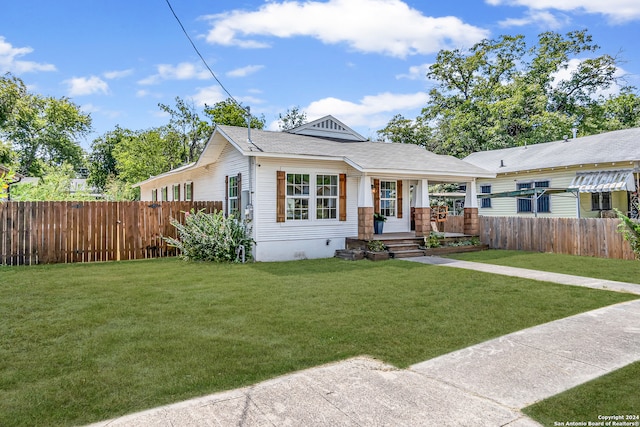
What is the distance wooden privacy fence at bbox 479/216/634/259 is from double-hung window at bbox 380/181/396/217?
3.51 metres

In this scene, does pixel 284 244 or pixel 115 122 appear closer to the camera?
pixel 284 244

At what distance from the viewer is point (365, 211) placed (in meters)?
11.3

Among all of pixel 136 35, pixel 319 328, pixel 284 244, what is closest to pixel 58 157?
pixel 136 35

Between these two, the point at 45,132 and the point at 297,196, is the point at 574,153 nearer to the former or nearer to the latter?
the point at 297,196

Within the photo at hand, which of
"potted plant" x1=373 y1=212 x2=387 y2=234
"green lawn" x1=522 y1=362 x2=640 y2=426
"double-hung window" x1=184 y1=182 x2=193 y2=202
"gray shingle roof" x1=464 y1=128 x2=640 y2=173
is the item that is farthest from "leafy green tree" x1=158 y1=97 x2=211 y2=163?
"green lawn" x1=522 y1=362 x2=640 y2=426

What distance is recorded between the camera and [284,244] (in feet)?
36.4

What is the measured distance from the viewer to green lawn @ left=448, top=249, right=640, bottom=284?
841 centimetres

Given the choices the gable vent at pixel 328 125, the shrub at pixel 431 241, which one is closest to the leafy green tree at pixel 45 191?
the gable vent at pixel 328 125

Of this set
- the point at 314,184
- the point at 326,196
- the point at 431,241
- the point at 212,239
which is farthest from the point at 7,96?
the point at 431,241

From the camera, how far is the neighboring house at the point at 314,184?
1084cm

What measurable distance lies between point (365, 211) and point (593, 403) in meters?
8.59

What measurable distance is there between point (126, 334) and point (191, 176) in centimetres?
1361

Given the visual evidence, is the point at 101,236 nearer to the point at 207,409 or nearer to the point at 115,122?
the point at 207,409

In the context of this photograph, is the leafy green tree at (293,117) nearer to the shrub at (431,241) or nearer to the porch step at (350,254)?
the shrub at (431,241)
